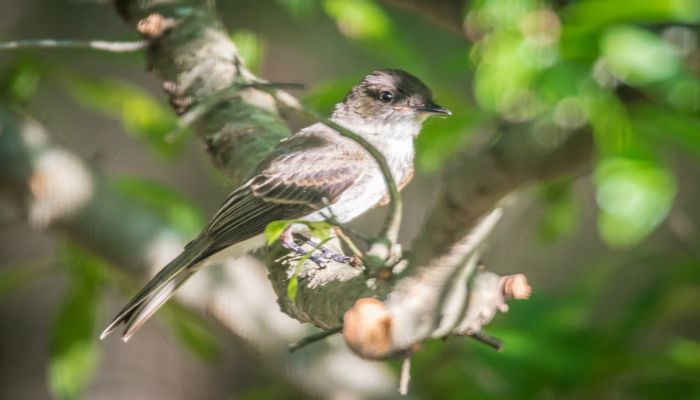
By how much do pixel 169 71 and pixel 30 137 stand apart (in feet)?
2.48

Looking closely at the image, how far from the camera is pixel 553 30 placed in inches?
98.3

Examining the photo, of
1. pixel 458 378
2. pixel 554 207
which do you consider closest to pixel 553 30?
pixel 554 207

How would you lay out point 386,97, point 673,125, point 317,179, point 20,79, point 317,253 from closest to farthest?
point 317,253
point 673,125
point 317,179
point 386,97
point 20,79

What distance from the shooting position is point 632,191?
8.10 feet

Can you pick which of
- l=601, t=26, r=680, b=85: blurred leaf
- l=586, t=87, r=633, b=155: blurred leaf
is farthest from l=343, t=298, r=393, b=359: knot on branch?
l=601, t=26, r=680, b=85: blurred leaf

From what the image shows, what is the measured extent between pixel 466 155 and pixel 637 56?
27.6 inches

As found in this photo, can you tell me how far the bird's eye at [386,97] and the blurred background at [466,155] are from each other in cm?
11

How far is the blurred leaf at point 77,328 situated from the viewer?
3582mm

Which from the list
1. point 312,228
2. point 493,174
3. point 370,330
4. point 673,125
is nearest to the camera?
point 493,174

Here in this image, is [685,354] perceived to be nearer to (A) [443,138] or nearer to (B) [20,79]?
(A) [443,138]

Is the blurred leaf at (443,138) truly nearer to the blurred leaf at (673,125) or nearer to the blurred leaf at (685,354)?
the blurred leaf at (673,125)

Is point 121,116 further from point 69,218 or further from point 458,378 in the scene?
point 458,378

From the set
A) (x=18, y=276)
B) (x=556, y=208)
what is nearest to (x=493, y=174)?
(x=556, y=208)

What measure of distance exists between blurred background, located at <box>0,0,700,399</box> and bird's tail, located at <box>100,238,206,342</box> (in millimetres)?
495
